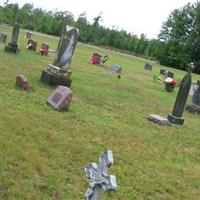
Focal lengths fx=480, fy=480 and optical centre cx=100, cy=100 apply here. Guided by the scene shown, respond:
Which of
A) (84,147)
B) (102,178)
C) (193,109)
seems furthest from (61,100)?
(102,178)

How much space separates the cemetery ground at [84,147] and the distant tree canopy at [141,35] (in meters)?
44.2

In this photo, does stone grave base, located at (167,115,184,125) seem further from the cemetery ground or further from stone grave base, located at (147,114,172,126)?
stone grave base, located at (147,114,172,126)

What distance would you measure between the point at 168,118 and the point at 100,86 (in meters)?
4.73

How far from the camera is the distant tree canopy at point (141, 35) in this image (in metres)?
60.5

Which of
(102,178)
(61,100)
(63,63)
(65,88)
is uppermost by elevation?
(102,178)

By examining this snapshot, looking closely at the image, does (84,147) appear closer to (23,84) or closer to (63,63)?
(23,84)

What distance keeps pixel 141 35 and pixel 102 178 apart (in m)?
74.7

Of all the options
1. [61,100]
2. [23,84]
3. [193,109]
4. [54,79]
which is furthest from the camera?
[193,109]

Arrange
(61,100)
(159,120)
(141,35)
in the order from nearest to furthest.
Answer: (61,100) → (159,120) → (141,35)

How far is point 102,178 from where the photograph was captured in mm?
4480

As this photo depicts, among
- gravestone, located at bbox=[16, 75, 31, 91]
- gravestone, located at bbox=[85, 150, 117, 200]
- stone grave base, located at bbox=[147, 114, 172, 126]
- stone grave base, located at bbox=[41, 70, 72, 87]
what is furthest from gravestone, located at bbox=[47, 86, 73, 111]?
gravestone, located at bbox=[85, 150, 117, 200]

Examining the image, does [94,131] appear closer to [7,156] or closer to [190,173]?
[190,173]

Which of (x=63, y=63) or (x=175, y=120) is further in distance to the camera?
(x=63, y=63)

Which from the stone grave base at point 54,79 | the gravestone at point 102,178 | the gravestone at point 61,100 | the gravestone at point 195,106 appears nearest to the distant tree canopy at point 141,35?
the gravestone at point 195,106
